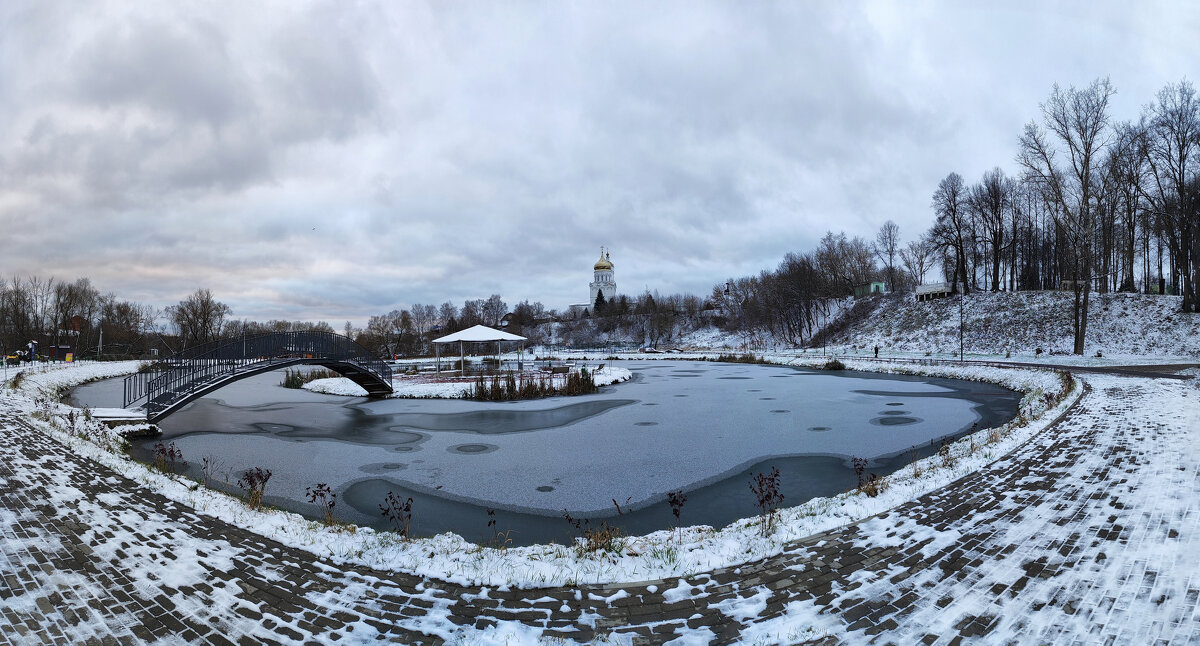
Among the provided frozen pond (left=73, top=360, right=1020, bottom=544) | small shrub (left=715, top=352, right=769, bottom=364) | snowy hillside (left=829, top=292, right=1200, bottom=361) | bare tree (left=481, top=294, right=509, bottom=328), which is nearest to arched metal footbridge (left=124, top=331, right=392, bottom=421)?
frozen pond (left=73, top=360, right=1020, bottom=544)

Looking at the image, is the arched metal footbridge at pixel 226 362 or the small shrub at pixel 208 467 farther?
the arched metal footbridge at pixel 226 362

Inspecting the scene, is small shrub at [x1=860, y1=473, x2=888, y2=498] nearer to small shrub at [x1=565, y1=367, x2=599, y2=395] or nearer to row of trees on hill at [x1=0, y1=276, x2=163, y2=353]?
small shrub at [x1=565, y1=367, x2=599, y2=395]

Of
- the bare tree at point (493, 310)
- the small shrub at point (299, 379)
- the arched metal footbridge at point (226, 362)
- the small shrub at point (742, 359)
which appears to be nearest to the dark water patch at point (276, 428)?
the arched metal footbridge at point (226, 362)

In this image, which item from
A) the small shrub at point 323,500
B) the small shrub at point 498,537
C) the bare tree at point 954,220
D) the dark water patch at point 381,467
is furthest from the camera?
the bare tree at point 954,220

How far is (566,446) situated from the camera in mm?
10719

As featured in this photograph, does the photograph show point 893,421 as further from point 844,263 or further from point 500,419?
point 844,263

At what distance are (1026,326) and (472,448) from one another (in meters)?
43.5

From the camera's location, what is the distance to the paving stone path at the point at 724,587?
3.34m

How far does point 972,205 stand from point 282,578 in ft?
191

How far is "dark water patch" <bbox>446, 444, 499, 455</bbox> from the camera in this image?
10.4 m

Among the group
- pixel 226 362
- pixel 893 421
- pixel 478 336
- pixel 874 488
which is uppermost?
pixel 478 336

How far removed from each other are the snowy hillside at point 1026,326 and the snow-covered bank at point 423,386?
2782 centimetres

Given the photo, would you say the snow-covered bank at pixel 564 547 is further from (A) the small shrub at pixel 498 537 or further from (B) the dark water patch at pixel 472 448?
(B) the dark water patch at pixel 472 448

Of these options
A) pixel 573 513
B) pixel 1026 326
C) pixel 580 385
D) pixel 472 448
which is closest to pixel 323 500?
pixel 573 513
